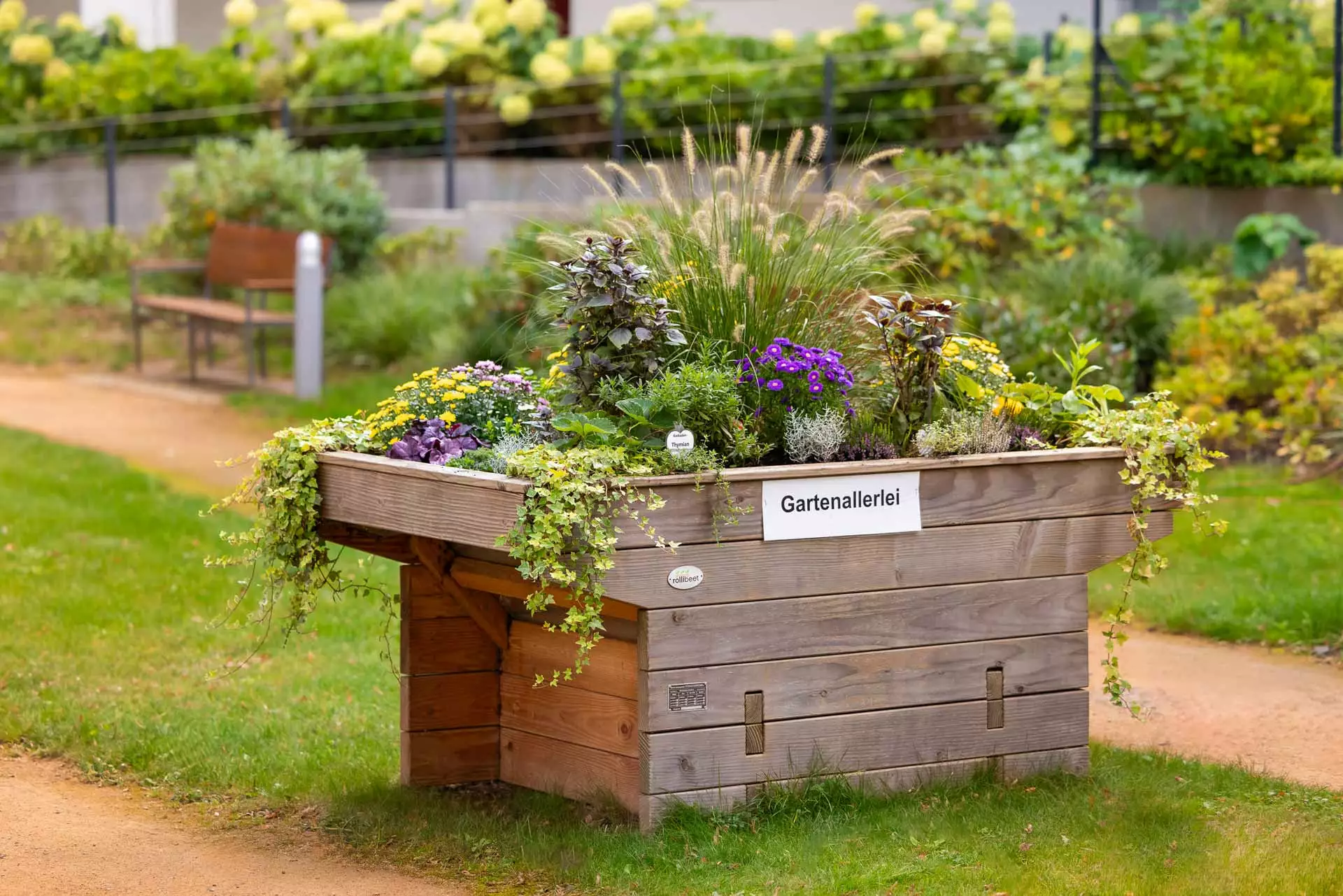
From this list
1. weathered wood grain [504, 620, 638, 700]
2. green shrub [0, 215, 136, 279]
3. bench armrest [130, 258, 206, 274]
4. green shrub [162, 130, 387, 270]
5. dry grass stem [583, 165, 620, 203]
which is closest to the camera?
weathered wood grain [504, 620, 638, 700]

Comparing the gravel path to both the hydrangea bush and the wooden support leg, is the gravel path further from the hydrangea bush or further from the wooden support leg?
the wooden support leg

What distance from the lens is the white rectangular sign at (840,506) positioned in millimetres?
4488

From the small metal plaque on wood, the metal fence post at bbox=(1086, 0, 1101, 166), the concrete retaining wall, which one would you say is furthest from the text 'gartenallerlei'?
the metal fence post at bbox=(1086, 0, 1101, 166)

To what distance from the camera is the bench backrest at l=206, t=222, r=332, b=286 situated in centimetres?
1327

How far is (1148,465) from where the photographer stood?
4.84 metres

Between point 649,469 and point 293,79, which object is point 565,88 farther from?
point 649,469

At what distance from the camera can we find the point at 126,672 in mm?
6512

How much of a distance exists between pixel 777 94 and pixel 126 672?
9.32 meters

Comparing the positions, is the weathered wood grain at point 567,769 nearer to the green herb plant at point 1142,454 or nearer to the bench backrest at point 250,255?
the green herb plant at point 1142,454

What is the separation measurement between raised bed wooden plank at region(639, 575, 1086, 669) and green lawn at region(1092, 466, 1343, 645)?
2.45m

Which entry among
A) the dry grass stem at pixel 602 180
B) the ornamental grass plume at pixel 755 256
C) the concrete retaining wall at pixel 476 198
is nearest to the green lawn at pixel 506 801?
the ornamental grass plume at pixel 755 256

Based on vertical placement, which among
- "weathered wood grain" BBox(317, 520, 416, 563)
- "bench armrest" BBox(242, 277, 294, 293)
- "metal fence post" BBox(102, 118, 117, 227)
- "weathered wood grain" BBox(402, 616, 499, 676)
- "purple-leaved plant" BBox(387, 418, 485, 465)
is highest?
"metal fence post" BBox(102, 118, 117, 227)

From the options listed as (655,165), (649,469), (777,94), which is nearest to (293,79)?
(777,94)

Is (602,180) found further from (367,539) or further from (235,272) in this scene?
(235,272)
